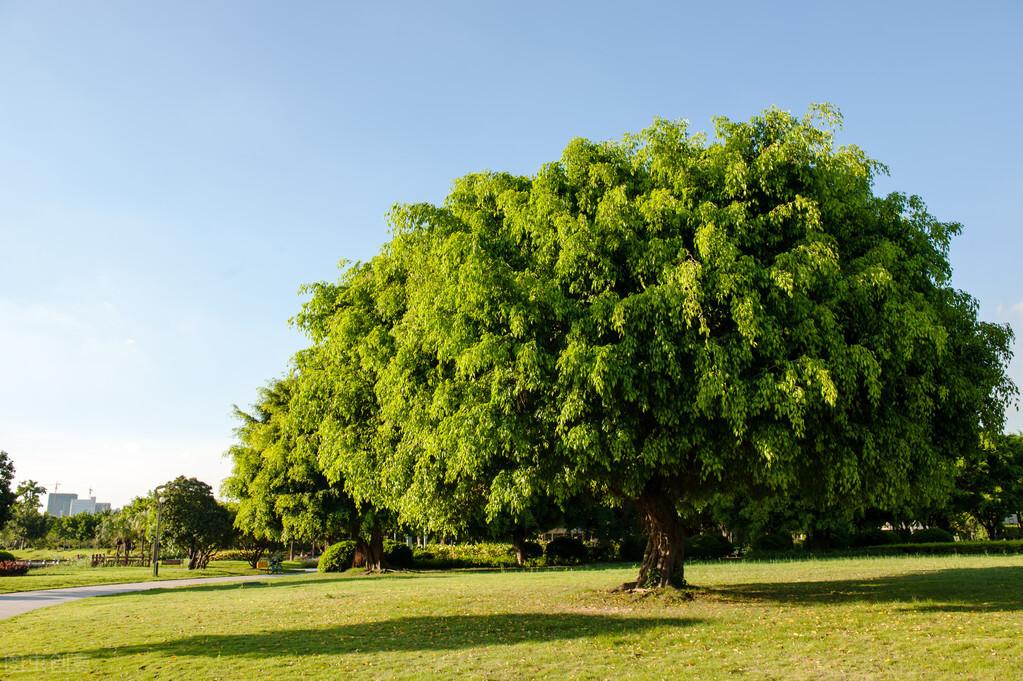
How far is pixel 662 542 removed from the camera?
19688 mm

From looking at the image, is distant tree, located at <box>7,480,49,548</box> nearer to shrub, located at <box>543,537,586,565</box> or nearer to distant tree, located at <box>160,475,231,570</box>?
distant tree, located at <box>160,475,231,570</box>

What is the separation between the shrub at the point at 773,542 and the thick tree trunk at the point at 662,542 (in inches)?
1165

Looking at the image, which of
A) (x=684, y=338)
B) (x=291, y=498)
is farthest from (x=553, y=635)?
(x=291, y=498)

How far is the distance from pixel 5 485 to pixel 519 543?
36.8m

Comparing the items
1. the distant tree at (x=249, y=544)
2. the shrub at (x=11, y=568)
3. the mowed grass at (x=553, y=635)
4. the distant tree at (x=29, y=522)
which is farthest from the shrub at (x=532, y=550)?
the distant tree at (x=29, y=522)

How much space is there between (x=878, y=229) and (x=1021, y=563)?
23.4 m

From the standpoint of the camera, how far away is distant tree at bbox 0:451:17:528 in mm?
51247

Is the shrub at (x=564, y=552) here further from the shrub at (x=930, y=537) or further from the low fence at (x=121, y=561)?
the low fence at (x=121, y=561)

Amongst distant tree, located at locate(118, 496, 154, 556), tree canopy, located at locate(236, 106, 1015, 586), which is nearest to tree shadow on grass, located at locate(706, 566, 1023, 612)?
tree canopy, located at locate(236, 106, 1015, 586)

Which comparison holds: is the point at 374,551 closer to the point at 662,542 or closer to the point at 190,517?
the point at 190,517

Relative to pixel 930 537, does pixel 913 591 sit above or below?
above

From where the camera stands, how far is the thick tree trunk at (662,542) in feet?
63.7

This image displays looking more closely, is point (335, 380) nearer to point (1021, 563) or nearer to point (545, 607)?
point (545, 607)

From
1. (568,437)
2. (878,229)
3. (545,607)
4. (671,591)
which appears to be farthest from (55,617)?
(878,229)
